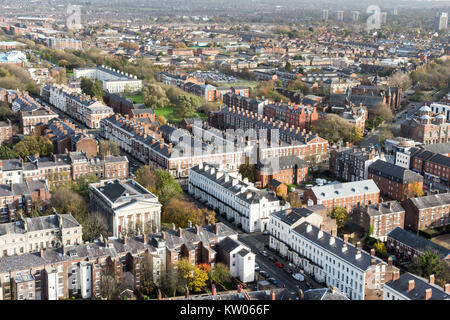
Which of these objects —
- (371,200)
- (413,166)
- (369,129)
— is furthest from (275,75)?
(371,200)

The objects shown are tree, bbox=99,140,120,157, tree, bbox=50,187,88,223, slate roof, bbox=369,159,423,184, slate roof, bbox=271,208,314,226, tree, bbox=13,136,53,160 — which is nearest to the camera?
slate roof, bbox=271,208,314,226

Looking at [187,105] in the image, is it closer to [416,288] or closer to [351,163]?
[351,163]

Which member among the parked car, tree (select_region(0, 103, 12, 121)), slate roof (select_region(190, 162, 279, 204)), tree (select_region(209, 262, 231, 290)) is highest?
tree (select_region(0, 103, 12, 121))

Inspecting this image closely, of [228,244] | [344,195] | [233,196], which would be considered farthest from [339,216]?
[228,244]

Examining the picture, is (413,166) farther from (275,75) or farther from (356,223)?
(275,75)

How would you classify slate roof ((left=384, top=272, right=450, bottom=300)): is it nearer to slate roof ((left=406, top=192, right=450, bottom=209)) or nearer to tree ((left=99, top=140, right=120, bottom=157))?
slate roof ((left=406, top=192, right=450, bottom=209))

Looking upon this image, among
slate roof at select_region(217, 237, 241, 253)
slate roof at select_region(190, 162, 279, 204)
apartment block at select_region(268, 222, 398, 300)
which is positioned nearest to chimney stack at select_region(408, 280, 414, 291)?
apartment block at select_region(268, 222, 398, 300)

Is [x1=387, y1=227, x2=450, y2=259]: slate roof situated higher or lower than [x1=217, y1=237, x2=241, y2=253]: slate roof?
lower

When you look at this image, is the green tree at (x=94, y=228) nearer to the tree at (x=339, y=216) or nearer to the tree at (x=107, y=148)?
the tree at (x=339, y=216)
